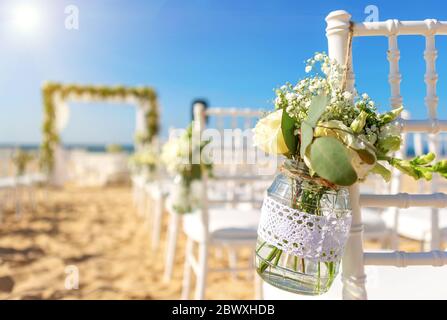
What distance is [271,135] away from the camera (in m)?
0.57

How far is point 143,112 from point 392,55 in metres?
8.49

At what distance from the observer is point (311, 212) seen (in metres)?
0.58

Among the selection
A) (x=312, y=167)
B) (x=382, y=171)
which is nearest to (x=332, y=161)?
(x=312, y=167)

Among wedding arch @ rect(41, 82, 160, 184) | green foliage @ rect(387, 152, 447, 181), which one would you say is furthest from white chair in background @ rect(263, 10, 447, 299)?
wedding arch @ rect(41, 82, 160, 184)

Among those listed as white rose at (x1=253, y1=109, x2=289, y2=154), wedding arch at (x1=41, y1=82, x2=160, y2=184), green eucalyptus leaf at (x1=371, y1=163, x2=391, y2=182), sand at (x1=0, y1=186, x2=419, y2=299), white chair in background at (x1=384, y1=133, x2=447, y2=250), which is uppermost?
wedding arch at (x1=41, y1=82, x2=160, y2=184)

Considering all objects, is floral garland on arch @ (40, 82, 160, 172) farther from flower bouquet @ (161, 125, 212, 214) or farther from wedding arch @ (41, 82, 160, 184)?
flower bouquet @ (161, 125, 212, 214)

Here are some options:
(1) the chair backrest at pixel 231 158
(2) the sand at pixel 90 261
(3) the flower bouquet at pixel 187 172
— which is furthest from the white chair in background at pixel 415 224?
(3) the flower bouquet at pixel 187 172

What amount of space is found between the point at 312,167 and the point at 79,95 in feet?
28.6

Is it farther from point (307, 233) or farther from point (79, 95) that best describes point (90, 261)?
point (79, 95)

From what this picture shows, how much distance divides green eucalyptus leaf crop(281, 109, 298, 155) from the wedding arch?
24.0ft

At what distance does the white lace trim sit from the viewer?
573 mm

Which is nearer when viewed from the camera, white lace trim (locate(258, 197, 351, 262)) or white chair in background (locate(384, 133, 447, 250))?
white lace trim (locate(258, 197, 351, 262))
